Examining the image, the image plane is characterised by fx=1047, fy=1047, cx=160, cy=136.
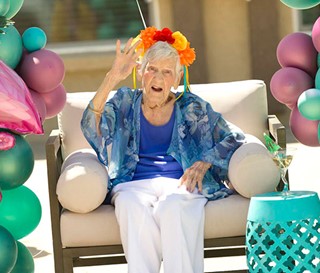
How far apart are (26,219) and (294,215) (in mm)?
1296

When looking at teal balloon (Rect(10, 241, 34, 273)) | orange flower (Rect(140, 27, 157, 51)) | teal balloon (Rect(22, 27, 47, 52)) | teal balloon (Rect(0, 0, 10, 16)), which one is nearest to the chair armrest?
orange flower (Rect(140, 27, 157, 51))

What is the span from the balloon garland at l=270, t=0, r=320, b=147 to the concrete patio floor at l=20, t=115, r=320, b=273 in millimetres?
1132

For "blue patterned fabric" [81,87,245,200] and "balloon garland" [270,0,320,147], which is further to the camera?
→ "blue patterned fabric" [81,87,245,200]

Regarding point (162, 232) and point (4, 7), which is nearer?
point (4, 7)

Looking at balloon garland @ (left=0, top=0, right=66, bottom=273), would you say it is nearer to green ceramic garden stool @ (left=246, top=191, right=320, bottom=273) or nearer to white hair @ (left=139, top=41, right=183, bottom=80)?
white hair @ (left=139, top=41, right=183, bottom=80)

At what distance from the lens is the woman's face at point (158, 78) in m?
5.39

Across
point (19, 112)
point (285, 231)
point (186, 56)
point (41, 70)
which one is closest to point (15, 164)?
point (19, 112)

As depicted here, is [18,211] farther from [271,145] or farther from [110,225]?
[271,145]

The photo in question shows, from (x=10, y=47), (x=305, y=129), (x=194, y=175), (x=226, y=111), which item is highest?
(x=10, y=47)

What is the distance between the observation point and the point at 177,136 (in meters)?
5.50

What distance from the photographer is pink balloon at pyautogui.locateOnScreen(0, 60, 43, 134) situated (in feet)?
15.1

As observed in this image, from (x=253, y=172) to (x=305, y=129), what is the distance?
1.10ft

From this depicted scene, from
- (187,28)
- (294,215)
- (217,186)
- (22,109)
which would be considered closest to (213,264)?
(217,186)

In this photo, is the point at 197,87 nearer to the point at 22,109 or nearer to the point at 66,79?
the point at 22,109
